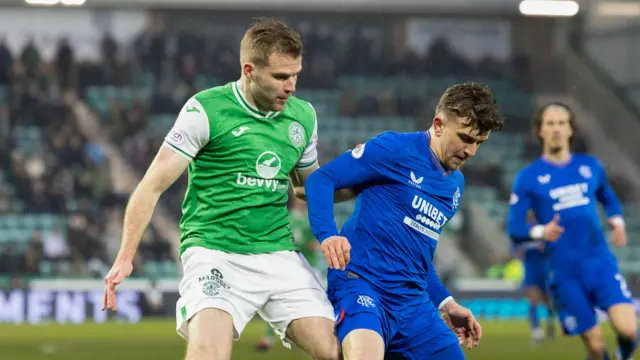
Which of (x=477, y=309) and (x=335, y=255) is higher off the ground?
(x=335, y=255)

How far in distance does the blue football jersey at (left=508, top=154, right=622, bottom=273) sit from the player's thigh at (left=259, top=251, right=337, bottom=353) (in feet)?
11.2

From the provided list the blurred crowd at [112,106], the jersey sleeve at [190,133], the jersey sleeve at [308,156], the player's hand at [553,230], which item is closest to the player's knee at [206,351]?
the jersey sleeve at [190,133]

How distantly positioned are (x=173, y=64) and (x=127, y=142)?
2.81m

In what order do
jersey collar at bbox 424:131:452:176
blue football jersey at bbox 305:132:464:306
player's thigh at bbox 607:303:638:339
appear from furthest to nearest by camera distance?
player's thigh at bbox 607:303:638:339 → jersey collar at bbox 424:131:452:176 → blue football jersey at bbox 305:132:464:306

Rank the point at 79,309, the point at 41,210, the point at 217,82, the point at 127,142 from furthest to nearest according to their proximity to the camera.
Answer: the point at 217,82 → the point at 127,142 → the point at 41,210 → the point at 79,309

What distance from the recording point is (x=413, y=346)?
5.47 meters

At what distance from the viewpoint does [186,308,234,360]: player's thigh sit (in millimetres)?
5047

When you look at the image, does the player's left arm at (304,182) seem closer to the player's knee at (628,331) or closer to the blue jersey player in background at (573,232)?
the blue jersey player in background at (573,232)

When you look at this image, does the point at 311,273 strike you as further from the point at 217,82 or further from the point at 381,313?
the point at 217,82

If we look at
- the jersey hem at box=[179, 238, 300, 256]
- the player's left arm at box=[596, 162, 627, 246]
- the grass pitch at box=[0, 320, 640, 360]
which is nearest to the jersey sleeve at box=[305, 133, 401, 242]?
the jersey hem at box=[179, 238, 300, 256]

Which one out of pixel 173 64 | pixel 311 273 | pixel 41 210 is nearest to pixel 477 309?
pixel 41 210

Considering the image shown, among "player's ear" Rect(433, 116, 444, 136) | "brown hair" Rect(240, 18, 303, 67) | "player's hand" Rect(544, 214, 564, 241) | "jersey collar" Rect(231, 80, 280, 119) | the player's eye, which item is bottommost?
"player's hand" Rect(544, 214, 564, 241)

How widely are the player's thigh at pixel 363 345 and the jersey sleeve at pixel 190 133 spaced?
1177mm

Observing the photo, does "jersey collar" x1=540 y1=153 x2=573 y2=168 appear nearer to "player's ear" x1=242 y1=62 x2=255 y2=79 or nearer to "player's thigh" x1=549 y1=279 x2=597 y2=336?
"player's thigh" x1=549 y1=279 x2=597 y2=336
